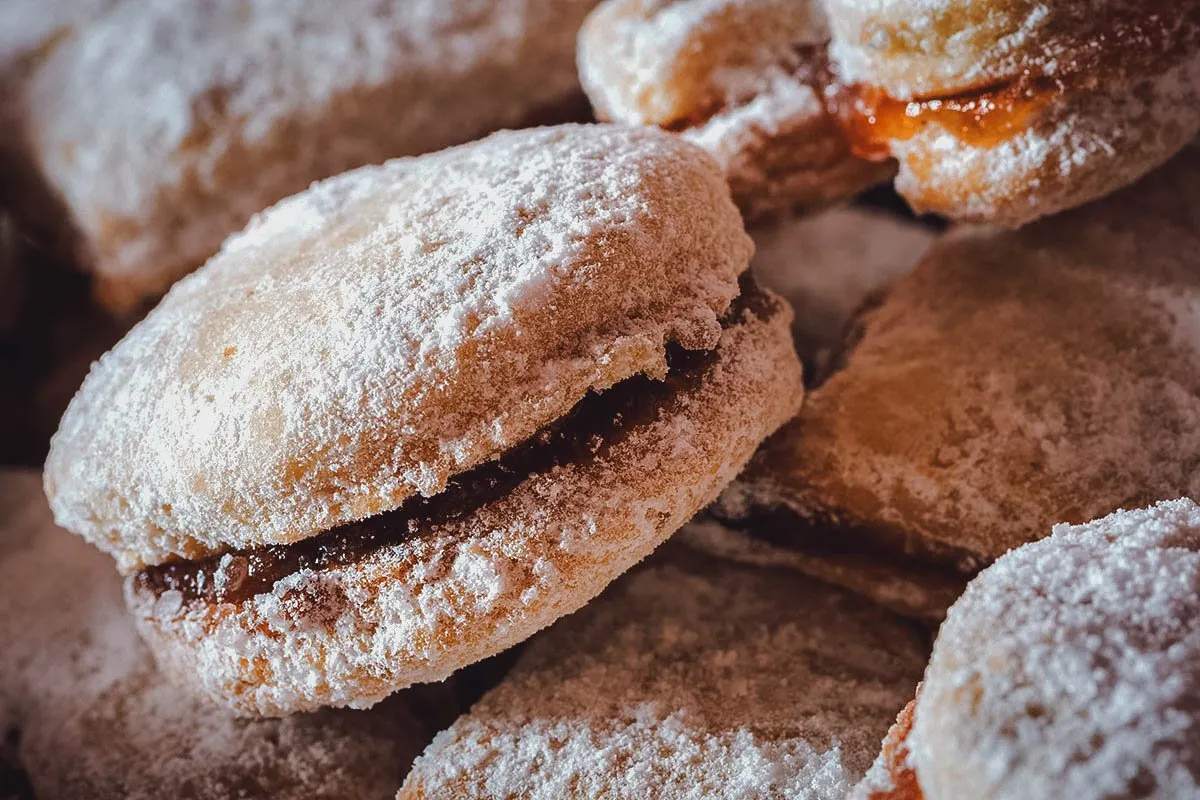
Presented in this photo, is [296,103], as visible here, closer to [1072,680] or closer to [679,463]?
[679,463]

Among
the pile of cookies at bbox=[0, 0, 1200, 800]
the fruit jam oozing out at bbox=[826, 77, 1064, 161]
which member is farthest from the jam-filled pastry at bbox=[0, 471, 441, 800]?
the fruit jam oozing out at bbox=[826, 77, 1064, 161]

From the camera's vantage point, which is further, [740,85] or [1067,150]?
[740,85]

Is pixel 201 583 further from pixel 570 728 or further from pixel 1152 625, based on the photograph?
pixel 1152 625

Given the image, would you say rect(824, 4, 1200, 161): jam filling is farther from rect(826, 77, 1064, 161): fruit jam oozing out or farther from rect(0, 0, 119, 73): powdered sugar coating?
rect(0, 0, 119, 73): powdered sugar coating

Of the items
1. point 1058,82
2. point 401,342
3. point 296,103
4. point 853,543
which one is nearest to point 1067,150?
point 1058,82

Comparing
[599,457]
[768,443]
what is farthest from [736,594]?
[599,457]

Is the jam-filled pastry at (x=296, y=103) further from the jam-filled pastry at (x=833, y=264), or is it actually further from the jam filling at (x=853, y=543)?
the jam filling at (x=853, y=543)
